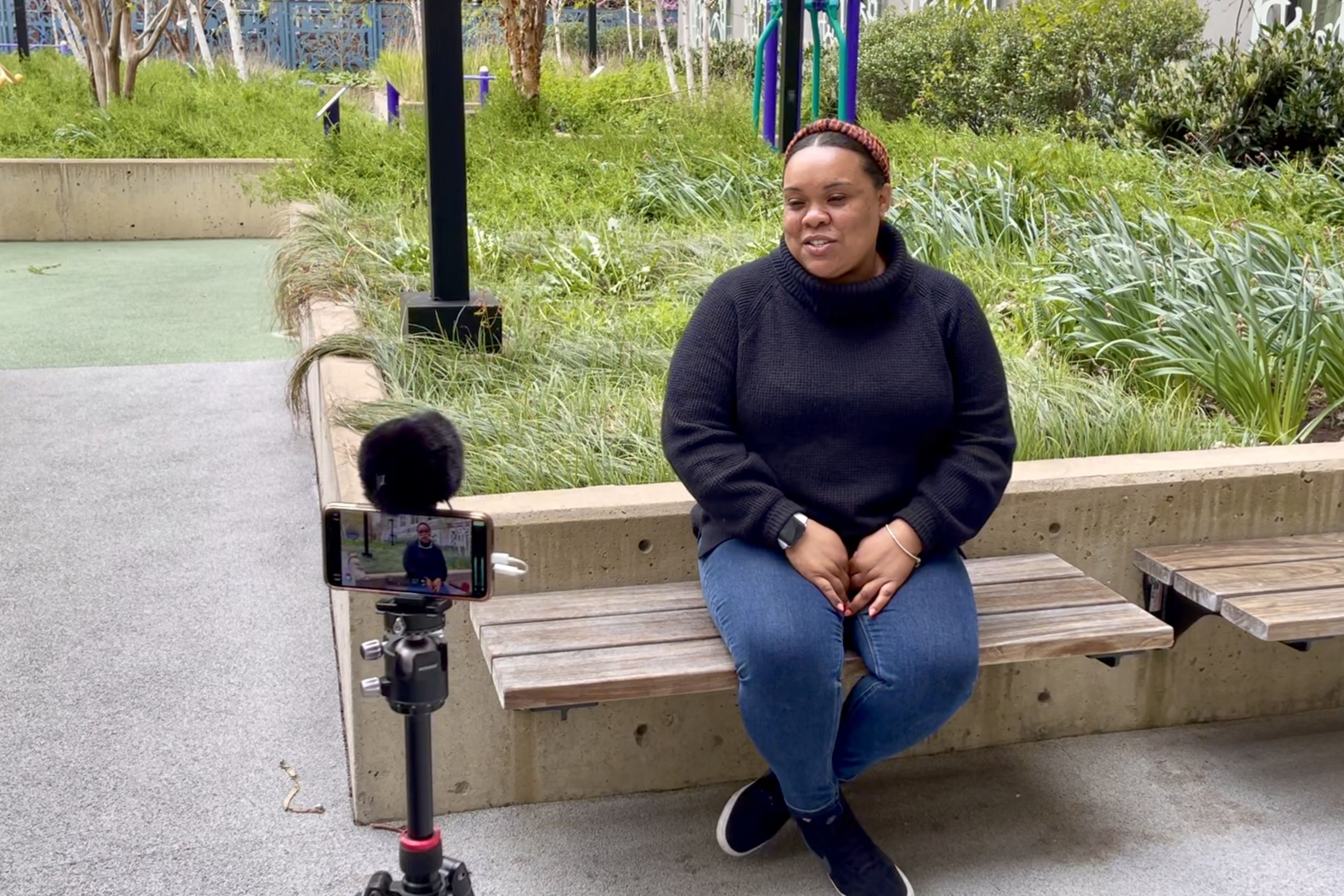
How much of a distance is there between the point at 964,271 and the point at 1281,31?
526 cm

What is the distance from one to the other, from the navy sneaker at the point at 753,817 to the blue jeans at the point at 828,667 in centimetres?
22

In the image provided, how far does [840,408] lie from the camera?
2.82 meters

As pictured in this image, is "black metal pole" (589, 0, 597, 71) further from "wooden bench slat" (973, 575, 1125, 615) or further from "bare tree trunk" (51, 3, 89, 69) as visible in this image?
"wooden bench slat" (973, 575, 1125, 615)

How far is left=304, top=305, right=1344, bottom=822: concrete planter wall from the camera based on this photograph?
10.4 ft

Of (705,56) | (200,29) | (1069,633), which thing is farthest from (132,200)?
(1069,633)

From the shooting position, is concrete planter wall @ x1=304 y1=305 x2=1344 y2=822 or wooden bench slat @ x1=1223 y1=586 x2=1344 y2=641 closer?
wooden bench slat @ x1=1223 y1=586 x2=1344 y2=641

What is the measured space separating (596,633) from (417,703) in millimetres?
937

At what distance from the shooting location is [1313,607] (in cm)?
312

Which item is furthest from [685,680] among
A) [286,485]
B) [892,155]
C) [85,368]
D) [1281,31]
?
[1281,31]

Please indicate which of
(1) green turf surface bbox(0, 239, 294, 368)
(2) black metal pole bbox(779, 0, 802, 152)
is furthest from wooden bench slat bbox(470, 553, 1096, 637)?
(1) green turf surface bbox(0, 239, 294, 368)

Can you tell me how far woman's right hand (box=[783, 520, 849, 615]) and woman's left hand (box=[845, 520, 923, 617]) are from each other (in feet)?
0.11

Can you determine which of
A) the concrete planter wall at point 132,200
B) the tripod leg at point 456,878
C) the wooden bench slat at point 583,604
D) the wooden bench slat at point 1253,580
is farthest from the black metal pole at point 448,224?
the concrete planter wall at point 132,200

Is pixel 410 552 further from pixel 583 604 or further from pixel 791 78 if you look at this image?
pixel 791 78

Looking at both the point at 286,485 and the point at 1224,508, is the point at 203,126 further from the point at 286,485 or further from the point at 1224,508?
the point at 1224,508
